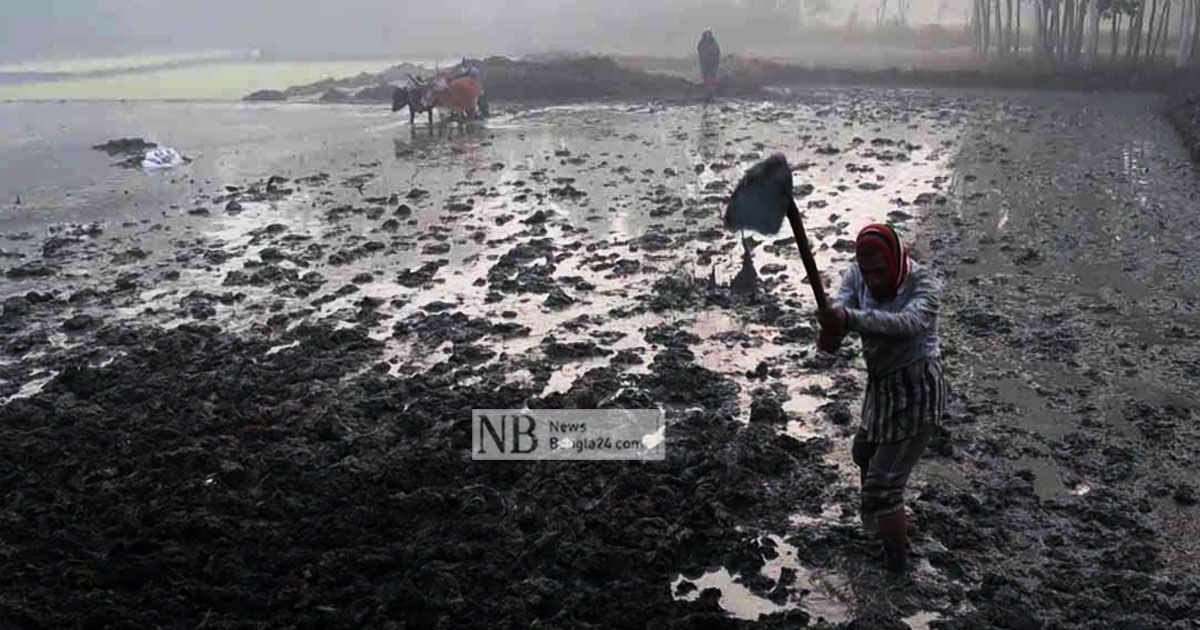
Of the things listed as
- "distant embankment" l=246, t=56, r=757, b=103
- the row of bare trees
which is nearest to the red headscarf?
"distant embankment" l=246, t=56, r=757, b=103

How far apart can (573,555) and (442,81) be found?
641 inches

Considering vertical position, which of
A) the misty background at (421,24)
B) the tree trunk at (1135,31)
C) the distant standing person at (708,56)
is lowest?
the distant standing person at (708,56)

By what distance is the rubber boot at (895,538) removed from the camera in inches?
162

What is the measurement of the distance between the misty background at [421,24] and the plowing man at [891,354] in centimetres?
3803

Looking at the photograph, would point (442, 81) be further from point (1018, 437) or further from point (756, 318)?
point (1018, 437)

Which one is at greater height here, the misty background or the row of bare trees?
the misty background

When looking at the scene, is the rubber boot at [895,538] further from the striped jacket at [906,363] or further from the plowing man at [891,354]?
the striped jacket at [906,363]

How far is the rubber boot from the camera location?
411 cm

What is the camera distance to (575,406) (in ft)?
19.7

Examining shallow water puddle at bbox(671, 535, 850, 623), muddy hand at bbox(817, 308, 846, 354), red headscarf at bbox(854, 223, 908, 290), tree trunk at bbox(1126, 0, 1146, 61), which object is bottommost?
shallow water puddle at bbox(671, 535, 850, 623)

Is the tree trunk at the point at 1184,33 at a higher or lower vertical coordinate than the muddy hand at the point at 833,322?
higher

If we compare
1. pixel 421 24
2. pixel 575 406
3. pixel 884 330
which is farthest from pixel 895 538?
pixel 421 24

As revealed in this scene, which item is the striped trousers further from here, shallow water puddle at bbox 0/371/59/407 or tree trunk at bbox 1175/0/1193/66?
tree trunk at bbox 1175/0/1193/66

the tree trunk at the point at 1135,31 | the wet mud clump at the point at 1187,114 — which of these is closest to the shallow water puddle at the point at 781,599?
the wet mud clump at the point at 1187,114
